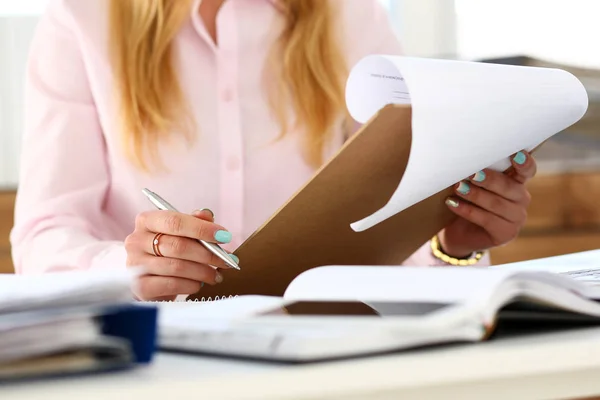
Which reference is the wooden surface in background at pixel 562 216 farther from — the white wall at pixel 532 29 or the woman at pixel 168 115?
the woman at pixel 168 115

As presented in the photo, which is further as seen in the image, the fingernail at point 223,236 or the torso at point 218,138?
the torso at point 218,138

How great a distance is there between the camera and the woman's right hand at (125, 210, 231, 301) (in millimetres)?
748

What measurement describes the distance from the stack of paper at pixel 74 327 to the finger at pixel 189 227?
1.24 feet

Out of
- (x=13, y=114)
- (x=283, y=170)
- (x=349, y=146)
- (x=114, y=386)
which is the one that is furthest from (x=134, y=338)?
(x=13, y=114)

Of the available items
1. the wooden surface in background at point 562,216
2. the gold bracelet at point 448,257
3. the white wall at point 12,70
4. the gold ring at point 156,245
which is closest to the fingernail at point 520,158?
the gold bracelet at point 448,257

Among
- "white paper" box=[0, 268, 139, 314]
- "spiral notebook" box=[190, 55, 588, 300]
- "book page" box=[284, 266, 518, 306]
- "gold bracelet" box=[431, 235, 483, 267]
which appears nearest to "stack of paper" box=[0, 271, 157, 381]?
"white paper" box=[0, 268, 139, 314]

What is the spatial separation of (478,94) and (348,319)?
281mm

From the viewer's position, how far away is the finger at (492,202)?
82cm

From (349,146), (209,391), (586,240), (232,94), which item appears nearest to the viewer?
(209,391)

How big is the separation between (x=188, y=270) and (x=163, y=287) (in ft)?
0.13

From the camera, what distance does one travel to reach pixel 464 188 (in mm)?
813

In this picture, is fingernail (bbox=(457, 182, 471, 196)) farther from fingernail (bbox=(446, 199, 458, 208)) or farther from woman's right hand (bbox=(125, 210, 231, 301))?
woman's right hand (bbox=(125, 210, 231, 301))

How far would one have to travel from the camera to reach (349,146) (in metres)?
0.60

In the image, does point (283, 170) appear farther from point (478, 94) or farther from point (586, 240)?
point (586, 240)
